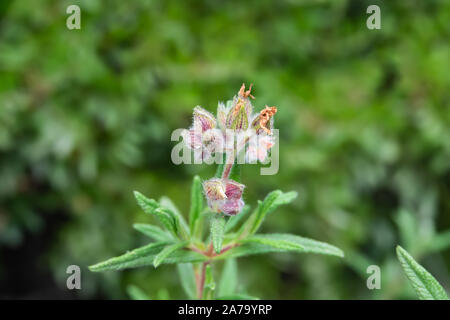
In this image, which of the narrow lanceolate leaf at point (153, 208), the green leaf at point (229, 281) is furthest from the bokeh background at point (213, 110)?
the narrow lanceolate leaf at point (153, 208)

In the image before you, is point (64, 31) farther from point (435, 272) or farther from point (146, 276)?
point (435, 272)

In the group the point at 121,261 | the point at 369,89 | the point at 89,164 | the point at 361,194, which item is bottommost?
the point at 121,261

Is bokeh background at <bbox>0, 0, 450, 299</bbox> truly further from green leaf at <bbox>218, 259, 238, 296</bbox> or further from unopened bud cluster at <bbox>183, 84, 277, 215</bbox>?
unopened bud cluster at <bbox>183, 84, 277, 215</bbox>

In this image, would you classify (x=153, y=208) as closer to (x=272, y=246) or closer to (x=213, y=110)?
(x=272, y=246)

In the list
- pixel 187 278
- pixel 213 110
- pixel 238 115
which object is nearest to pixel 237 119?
pixel 238 115

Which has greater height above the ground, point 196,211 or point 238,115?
point 238,115

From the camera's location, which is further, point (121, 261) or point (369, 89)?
point (369, 89)

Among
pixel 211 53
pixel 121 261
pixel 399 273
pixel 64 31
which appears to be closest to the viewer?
pixel 121 261

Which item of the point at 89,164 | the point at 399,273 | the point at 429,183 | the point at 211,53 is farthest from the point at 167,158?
the point at 429,183
